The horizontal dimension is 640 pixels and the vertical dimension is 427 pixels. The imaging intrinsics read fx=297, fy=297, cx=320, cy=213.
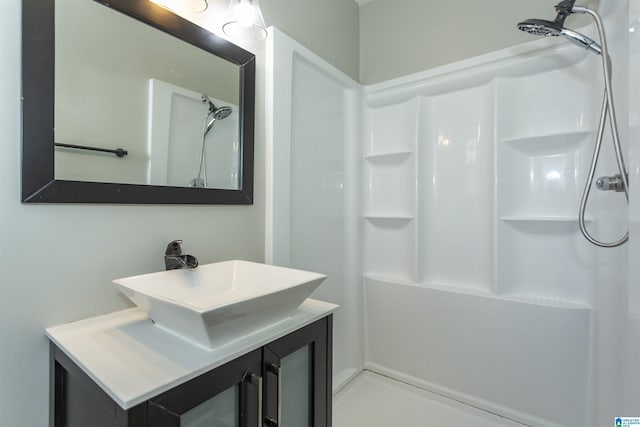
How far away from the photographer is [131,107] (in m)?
1.00

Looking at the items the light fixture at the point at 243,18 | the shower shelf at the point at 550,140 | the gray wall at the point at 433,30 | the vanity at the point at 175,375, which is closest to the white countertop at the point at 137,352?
the vanity at the point at 175,375

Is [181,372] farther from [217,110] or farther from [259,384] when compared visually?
[217,110]

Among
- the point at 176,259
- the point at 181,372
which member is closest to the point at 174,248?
the point at 176,259

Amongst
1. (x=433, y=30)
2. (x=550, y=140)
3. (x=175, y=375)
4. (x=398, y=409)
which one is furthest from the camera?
(x=433, y=30)

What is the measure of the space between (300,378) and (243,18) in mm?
1380

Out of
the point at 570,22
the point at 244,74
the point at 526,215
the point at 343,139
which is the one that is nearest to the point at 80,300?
the point at 244,74

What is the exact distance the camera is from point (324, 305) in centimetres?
112

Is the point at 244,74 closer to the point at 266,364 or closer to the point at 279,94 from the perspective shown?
the point at 279,94

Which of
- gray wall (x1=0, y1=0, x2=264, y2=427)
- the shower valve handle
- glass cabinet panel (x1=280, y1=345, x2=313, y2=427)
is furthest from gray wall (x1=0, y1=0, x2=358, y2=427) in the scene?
the shower valve handle

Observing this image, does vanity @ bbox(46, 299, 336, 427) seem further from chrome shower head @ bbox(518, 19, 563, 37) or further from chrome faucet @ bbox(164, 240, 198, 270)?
chrome shower head @ bbox(518, 19, 563, 37)

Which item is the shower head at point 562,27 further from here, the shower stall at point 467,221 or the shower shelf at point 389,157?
the shower shelf at point 389,157

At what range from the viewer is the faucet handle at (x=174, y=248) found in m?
1.02

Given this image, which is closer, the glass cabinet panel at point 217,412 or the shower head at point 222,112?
the glass cabinet panel at point 217,412

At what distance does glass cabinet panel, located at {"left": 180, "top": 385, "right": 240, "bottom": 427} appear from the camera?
692 millimetres
